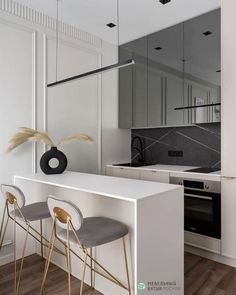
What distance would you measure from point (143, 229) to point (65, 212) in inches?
20.2

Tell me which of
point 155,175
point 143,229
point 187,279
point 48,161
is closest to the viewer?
point 143,229

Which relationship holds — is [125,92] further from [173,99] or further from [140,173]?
[140,173]

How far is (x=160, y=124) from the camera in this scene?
3.37 metres

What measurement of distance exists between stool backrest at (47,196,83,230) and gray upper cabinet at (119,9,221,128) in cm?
200

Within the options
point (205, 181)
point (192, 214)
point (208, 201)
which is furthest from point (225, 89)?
point (192, 214)

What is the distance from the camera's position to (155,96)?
3.41m

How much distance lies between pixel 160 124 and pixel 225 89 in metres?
1.04

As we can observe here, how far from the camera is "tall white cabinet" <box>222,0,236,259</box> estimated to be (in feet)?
7.98

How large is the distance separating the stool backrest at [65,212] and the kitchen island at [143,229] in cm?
30

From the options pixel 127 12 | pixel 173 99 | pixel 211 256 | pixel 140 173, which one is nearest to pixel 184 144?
pixel 173 99

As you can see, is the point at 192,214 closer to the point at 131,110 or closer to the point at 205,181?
the point at 205,181

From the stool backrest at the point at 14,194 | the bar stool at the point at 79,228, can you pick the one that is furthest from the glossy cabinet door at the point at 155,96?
the stool backrest at the point at 14,194

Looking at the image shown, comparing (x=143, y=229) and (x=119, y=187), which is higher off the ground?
(x=119, y=187)

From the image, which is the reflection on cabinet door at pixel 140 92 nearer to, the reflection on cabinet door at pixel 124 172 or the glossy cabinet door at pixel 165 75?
the glossy cabinet door at pixel 165 75
